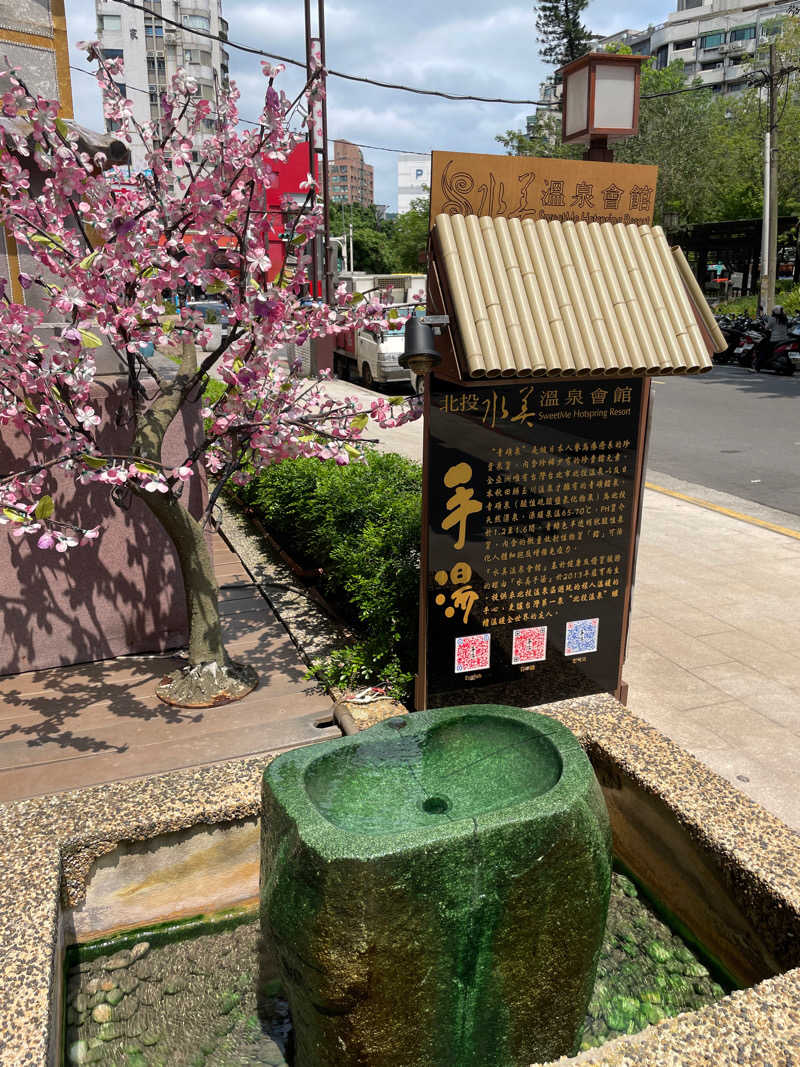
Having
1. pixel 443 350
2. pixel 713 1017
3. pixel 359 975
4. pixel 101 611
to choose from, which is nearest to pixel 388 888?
pixel 359 975

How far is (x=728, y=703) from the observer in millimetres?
5996

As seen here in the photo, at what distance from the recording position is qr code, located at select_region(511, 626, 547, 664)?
5.29 m

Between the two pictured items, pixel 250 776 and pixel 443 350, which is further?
pixel 443 350

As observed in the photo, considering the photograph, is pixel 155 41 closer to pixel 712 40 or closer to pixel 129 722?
pixel 712 40

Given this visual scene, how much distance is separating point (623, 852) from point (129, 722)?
324cm

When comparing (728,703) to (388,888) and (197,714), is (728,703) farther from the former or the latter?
(388,888)

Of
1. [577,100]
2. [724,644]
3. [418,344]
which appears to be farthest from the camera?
[724,644]

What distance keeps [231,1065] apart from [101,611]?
394 centimetres

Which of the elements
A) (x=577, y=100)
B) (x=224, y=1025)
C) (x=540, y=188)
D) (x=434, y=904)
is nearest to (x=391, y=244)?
(x=577, y=100)

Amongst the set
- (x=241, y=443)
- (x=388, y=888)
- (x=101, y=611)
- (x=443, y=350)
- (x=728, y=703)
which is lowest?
(x=728, y=703)

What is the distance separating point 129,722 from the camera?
554 centimetres

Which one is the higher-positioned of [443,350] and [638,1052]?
[443,350]

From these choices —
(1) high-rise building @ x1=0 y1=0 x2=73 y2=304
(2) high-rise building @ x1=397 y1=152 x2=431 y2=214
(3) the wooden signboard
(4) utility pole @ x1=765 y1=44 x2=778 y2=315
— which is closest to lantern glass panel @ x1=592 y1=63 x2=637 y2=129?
(3) the wooden signboard

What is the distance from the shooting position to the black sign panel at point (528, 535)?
4.84 m
